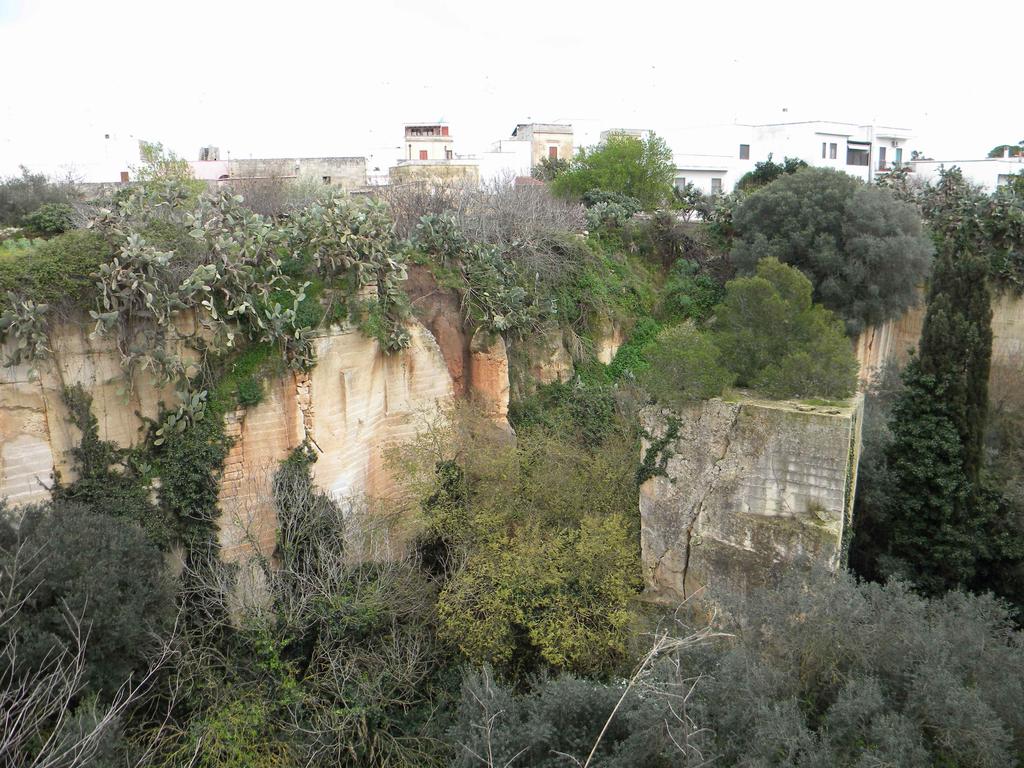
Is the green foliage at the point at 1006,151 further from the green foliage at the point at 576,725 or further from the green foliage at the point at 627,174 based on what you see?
the green foliage at the point at 576,725

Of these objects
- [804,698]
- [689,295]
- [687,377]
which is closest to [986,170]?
[689,295]

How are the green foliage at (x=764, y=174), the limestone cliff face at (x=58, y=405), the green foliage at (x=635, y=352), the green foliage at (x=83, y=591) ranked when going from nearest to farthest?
the green foliage at (x=83, y=591) → the limestone cliff face at (x=58, y=405) → the green foliage at (x=635, y=352) → the green foliage at (x=764, y=174)

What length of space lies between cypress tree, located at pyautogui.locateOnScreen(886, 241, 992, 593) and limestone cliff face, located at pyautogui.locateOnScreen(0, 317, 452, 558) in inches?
289

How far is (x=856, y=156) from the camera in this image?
3550 centimetres

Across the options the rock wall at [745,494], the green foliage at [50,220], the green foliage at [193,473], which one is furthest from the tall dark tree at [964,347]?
A: the green foliage at [50,220]

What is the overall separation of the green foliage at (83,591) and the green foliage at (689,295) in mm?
13751

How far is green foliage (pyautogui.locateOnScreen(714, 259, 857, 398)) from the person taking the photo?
9484 mm

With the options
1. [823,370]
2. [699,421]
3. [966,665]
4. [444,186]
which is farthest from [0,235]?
[966,665]

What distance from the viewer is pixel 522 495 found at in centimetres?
1079

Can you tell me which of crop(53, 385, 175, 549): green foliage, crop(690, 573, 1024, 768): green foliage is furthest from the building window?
crop(53, 385, 175, 549): green foliage

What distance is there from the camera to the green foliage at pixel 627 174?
80.3ft

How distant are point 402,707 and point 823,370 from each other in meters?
6.56

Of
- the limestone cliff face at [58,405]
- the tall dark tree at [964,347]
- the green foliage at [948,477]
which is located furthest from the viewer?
the tall dark tree at [964,347]

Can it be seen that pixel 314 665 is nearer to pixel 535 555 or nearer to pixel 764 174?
pixel 535 555
